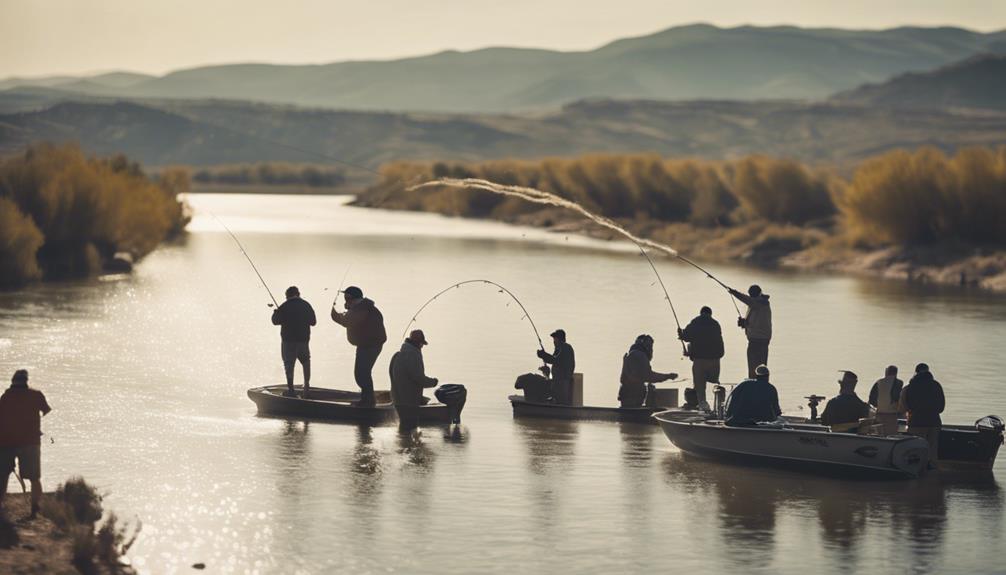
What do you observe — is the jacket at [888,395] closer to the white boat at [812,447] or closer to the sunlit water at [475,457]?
the white boat at [812,447]

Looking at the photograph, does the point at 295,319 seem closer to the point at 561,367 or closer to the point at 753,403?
the point at 561,367

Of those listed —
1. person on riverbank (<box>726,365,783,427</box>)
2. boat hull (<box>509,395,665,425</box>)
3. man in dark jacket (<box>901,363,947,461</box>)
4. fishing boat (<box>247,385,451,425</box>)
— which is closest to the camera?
man in dark jacket (<box>901,363,947,461</box>)

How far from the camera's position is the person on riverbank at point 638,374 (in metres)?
24.3

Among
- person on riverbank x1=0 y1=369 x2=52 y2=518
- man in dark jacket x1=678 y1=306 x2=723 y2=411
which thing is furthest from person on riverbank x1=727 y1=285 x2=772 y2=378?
person on riverbank x1=0 y1=369 x2=52 y2=518

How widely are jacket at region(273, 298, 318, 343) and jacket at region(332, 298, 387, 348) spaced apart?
1.00 m

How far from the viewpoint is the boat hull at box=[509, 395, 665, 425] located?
81.7ft

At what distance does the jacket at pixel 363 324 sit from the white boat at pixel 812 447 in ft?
15.2

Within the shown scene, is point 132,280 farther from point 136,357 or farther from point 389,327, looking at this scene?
point 136,357

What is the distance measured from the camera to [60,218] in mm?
52469

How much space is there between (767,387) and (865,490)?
176cm

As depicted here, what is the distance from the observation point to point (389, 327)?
38.4 m

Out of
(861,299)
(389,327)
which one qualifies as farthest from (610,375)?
(861,299)

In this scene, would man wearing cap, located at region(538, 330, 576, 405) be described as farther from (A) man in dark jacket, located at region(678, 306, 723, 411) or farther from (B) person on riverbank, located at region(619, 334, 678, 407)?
(A) man in dark jacket, located at region(678, 306, 723, 411)

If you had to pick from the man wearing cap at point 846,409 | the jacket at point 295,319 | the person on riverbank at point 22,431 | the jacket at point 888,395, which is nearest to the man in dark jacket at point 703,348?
the man wearing cap at point 846,409
